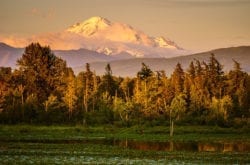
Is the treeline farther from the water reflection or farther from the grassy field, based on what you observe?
the water reflection

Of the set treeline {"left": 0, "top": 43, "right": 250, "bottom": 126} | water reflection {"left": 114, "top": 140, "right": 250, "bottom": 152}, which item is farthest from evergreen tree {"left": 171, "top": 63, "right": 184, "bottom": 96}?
water reflection {"left": 114, "top": 140, "right": 250, "bottom": 152}

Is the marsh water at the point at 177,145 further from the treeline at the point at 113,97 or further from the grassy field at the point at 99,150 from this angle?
the treeline at the point at 113,97

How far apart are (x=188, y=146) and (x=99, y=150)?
16085mm

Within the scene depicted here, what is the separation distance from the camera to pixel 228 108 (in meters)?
131

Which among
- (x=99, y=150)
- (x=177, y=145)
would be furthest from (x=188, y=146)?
(x=99, y=150)

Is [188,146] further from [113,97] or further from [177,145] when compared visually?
[113,97]

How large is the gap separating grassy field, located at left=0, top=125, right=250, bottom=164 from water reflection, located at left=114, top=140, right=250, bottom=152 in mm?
3680

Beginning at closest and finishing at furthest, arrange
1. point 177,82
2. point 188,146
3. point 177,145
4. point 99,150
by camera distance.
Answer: point 99,150, point 188,146, point 177,145, point 177,82

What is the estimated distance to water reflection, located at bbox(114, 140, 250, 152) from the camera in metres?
76.2

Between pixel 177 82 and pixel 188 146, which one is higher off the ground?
pixel 177 82

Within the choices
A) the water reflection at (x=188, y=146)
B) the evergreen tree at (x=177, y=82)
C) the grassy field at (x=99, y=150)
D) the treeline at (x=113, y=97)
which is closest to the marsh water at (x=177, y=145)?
the water reflection at (x=188, y=146)

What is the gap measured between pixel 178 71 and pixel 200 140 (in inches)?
2396

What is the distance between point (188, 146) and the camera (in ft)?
268

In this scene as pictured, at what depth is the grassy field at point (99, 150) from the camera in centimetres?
5981
